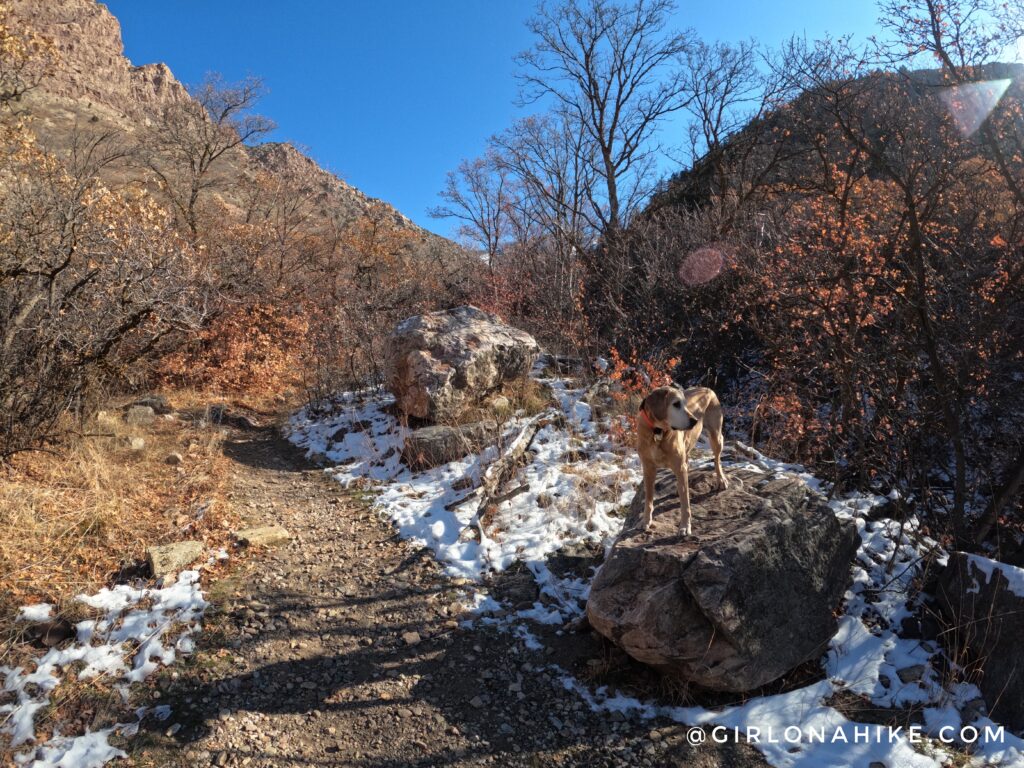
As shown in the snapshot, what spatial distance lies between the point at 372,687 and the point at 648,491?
2.40 metres

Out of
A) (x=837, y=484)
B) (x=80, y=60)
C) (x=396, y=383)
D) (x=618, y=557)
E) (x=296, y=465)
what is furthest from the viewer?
(x=80, y=60)

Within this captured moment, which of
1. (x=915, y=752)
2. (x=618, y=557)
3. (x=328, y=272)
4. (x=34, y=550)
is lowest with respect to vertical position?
(x=915, y=752)

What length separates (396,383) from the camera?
8.93 meters

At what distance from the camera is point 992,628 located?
381cm

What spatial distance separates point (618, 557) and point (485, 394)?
519 cm

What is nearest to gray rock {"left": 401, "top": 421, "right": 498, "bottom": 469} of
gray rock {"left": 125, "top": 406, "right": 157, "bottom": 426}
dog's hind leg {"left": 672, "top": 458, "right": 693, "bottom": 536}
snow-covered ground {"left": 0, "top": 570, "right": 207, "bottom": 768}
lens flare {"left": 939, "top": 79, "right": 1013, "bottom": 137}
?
snow-covered ground {"left": 0, "top": 570, "right": 207, "bottom": 768}

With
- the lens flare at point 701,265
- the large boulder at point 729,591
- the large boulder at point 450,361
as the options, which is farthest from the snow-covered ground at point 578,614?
the lens flare at point 701,265

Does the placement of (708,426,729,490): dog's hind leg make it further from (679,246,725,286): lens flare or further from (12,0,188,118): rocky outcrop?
(12,0,188,118): rocky outcrop

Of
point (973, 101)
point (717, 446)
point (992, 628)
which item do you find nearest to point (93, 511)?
point (717, 446)

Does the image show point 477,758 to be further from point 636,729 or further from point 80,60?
point 80,60

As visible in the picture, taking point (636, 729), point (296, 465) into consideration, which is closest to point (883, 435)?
point (636, 729)

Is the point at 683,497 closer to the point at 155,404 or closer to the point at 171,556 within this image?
the point at 171,556

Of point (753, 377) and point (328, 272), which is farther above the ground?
point (328, 272)

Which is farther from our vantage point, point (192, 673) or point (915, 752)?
point (192, 673)
